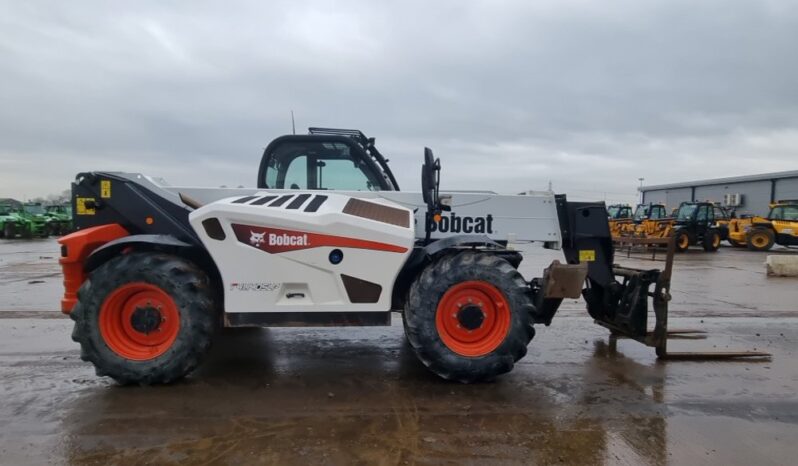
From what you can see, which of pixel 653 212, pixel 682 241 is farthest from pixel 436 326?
pixel 653 212

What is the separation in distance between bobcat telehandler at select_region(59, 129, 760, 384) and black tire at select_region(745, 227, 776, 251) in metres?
23.9

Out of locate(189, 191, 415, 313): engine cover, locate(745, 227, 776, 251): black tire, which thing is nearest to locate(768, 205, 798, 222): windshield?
locate(745, 227, 776, 251): black tire

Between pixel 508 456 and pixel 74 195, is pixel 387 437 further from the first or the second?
pixel 74 195

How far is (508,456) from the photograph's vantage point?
3.22 m

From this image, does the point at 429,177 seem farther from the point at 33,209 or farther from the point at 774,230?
the point at 33,209

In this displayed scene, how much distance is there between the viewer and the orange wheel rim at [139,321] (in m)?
4.22

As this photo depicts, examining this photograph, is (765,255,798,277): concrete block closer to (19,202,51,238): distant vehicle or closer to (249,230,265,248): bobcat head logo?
(249,230,265,248): bobcat head logo

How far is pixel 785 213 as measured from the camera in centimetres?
2400

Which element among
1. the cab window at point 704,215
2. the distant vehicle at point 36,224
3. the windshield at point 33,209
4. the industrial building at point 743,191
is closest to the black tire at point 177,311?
the cab window at point 704,215

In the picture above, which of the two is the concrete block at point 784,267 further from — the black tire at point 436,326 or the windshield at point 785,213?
the windshield at point 785,213

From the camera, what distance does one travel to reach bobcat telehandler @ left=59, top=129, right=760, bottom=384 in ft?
13.7

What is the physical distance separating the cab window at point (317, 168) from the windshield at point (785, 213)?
2603cm

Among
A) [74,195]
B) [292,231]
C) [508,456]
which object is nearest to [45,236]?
[74,195]

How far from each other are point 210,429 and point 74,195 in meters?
2.73
